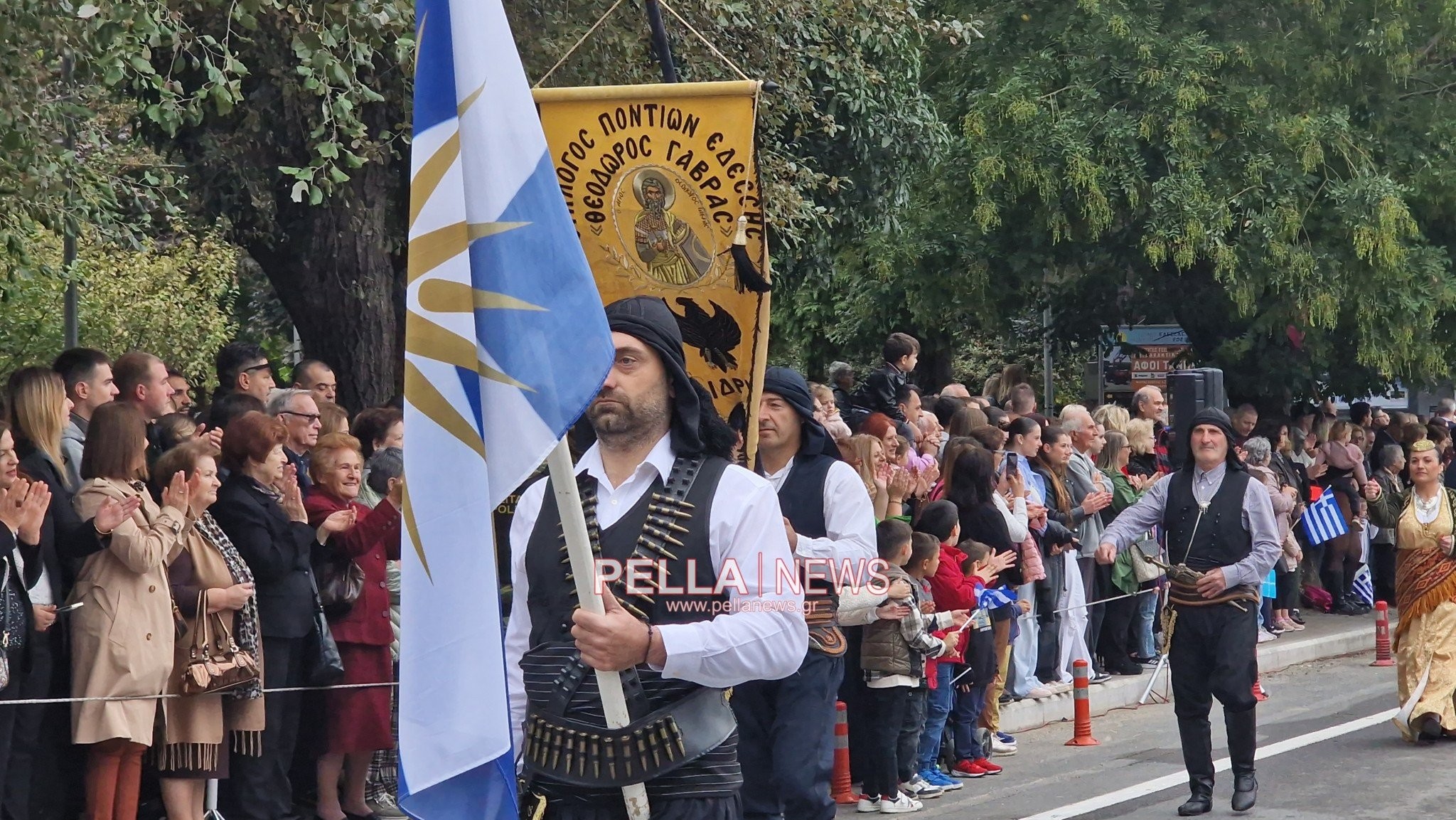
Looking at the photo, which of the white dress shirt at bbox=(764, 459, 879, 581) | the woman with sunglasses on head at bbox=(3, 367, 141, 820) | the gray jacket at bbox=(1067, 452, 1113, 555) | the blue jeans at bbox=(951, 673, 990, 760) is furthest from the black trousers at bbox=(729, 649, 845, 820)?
the gray jacket at bbox=(1067, 452, 1113, 555)

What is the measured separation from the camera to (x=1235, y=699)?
8.95 metres

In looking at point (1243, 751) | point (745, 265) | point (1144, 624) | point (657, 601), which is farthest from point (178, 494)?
point (1144, 624)

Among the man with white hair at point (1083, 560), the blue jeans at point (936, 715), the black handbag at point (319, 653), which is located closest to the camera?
the black handbag at point (319, 653)

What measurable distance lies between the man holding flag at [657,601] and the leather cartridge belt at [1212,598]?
5174mm

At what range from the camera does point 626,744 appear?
4.13 metres

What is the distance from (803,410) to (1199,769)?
295cm

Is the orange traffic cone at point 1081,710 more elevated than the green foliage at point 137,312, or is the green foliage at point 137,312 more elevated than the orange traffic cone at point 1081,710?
the green foliage at point 137,312

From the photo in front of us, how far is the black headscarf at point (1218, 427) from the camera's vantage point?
30.6 feet

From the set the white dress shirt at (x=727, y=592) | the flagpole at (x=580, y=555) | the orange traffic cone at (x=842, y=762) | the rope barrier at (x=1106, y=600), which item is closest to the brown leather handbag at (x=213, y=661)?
the orange traffic cone at (x=842, y=762)

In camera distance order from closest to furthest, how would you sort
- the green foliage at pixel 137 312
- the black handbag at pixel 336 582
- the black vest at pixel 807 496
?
1. the black vest at pixel 807 496
2. the black handbag at pixel 336 582
3. the green foliage at pixel 137 312

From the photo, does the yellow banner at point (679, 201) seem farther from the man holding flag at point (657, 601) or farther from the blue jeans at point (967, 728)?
the blue jeans at point (967, 728)

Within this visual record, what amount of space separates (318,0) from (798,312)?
18.2 meters

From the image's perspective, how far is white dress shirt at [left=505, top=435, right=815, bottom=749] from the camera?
410 centimetres

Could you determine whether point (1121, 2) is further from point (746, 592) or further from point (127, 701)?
point (746, 592)
